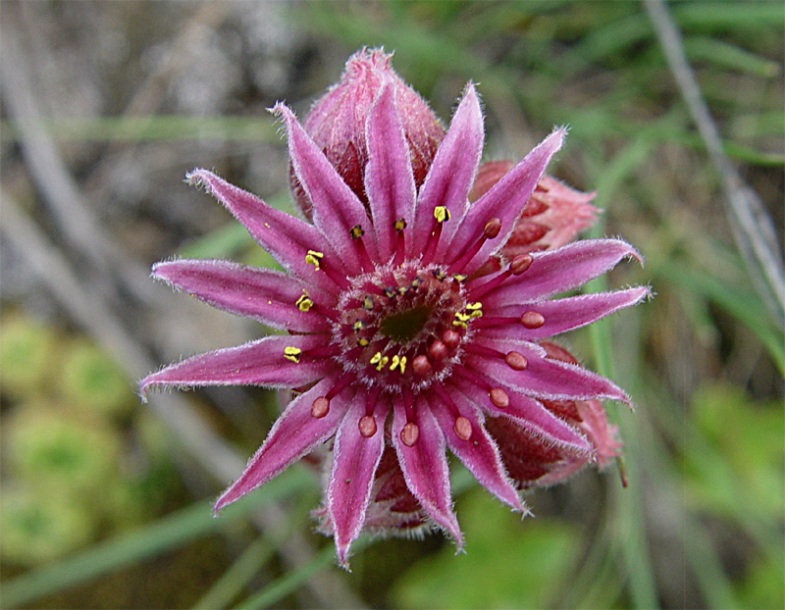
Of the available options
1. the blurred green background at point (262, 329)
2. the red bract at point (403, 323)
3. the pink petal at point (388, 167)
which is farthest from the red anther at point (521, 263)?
the blurred green background at point (262, 329)

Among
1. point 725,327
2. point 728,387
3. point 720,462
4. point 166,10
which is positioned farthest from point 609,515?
point 166,10

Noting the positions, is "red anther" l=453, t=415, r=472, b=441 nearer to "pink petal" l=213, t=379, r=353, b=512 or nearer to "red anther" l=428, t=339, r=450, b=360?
"red anther" l=428, t=339, r=450, b=360

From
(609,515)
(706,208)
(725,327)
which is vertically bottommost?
(609,515)

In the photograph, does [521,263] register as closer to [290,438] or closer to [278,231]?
[278,231]

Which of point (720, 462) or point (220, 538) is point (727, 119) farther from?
point (220, 538)

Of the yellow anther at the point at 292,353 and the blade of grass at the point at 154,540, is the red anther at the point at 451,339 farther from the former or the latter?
the blade of grass at the point at 154,540

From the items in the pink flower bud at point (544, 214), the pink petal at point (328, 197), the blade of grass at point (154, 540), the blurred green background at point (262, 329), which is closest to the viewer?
the pink petal at point (328, 197)

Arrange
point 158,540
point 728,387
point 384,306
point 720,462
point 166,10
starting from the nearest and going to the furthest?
1. point 384,306
2. point 158,540
3. point 720,462
4. point 728,387
5. point 166,10
